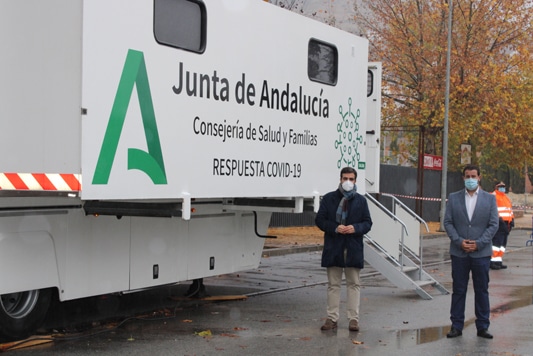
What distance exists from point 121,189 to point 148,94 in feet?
3.17

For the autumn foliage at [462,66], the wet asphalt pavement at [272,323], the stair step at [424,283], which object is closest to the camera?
the wet asphalt pavement at [272,323]

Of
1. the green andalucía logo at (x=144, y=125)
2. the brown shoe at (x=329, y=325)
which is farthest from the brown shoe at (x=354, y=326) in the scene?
the green andalucía logo at (x=144, y=125)

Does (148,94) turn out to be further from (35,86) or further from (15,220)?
(15,220)

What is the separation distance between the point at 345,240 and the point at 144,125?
113 inches

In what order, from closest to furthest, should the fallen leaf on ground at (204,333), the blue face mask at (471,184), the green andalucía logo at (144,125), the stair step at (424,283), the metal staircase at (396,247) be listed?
the green andalucía logo at (144,125) < the fallen leaf on ground at (204,333) < the blue face mask at (471,184) < the metal staircase at (396,247) < the stair step at (424,283)

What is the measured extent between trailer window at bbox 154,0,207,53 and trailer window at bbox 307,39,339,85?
7.41ft

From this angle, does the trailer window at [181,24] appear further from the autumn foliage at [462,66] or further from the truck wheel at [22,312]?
the autumn foliage at [462,66]

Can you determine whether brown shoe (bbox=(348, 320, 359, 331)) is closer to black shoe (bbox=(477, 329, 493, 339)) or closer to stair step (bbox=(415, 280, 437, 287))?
black shoe (bbox=(477, 329, 493, 339))

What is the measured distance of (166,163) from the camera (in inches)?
331

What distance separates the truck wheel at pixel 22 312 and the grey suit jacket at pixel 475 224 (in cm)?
436

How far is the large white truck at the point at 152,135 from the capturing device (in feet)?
24.5

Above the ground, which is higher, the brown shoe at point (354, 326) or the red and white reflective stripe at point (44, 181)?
the red and white reflective stripe at point (44, 181)

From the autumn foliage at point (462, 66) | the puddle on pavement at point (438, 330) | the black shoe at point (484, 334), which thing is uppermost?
the autumn foliage at point (462, 66)

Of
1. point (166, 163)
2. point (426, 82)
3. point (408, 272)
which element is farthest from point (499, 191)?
point (426, 82)
